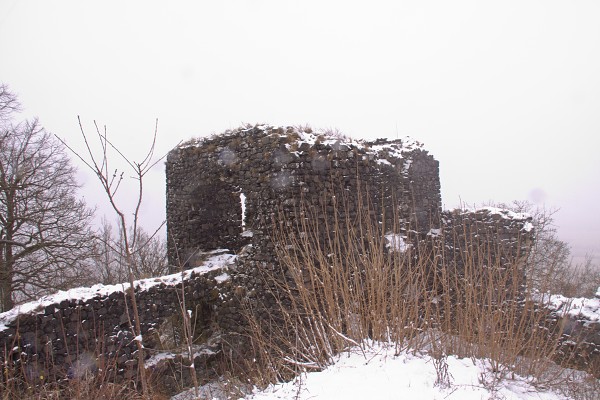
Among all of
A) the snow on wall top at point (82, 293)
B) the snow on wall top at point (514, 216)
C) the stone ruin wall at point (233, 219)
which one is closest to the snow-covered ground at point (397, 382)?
the stone ruin wall at point (233, 219)

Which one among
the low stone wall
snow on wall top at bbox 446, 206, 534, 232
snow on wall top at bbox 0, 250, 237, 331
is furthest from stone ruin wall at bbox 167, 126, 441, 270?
snow on wall top at bbox 446, 206, 534, 232

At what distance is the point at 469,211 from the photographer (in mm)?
9062

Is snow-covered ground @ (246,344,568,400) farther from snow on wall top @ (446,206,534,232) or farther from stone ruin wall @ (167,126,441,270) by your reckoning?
snow on wall top @ (446,206,534,232)

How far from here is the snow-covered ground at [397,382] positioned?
3621 mm

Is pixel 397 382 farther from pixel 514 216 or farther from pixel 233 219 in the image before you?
pixel 233 219

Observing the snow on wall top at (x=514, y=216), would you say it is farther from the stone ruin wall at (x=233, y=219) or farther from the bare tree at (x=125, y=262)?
the bare tree at (x=125, y=262)

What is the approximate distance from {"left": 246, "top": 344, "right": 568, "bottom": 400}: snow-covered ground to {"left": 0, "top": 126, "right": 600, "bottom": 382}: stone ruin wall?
1246mm

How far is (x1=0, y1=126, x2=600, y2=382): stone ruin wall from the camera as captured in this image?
19.0ft

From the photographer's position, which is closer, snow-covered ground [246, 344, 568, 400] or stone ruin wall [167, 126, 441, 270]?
snow-covered ground [246, 344, 568, 400]

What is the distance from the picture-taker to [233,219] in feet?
32.1

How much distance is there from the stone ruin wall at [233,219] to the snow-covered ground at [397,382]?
4.09 feet

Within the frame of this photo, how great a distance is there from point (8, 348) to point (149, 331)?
1941 mm

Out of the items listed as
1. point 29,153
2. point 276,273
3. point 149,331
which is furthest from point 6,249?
point 276,273

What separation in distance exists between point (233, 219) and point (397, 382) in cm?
655
